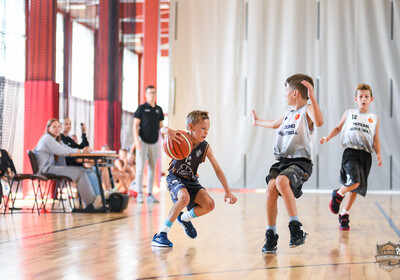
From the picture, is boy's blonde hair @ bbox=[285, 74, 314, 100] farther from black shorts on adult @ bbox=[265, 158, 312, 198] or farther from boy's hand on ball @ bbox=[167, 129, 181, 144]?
boy's hand on ball @ bbox=[167, 129, 181, 144]

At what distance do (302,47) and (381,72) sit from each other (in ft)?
4.96

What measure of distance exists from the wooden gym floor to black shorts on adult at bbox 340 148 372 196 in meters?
0.35

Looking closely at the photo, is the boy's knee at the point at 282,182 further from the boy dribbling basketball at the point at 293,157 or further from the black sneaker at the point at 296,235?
the black sneaker at the point at 296,235

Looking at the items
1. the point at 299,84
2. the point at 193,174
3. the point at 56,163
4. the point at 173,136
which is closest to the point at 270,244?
the point at 193,174

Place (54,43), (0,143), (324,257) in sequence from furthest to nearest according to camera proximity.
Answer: (54,43)
(0,143)
(324,257)

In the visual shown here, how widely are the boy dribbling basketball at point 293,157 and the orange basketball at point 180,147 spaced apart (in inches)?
20.0

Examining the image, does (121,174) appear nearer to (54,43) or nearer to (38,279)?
(54,43)

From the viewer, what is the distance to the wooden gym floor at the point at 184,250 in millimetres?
2324

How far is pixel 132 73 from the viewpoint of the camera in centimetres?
1087

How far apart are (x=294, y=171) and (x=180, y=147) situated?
681 millimetres

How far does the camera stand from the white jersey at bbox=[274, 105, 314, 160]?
297 cm

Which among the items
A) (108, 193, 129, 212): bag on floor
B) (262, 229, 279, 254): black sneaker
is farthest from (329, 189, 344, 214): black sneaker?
(108, 193, 129, 212): bag on floor

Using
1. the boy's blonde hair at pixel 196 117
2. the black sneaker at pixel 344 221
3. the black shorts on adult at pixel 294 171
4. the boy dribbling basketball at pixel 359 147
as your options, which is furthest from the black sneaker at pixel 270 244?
the boy dribbling basketball at pixel 359 147

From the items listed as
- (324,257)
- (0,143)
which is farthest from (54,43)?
(324,257)
